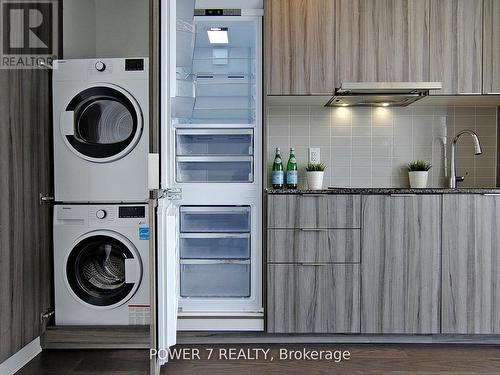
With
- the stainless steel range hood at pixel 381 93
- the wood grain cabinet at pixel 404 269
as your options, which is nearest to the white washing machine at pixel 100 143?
the stainless steel range hood at pixel 381 93

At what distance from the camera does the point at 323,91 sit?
270 centimetres

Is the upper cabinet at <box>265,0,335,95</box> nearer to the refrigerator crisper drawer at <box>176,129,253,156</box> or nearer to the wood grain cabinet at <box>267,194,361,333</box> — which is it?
the refrigerator crisper drawer at <box>176,129,253,156</box>

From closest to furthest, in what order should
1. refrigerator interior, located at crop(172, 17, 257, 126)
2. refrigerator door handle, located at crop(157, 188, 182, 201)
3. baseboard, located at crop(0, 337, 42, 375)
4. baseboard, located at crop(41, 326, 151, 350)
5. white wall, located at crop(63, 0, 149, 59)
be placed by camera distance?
refrigerator door handle, located at crop(157, 188, 182, 201)
baseboard, located at crop(0, 337, 42, 375)
baseboard, located at crop(41, 326, 151, 350)
refrigerator interior, located at crop(172, 17, 257, 126)
white wall, located at crop(63, 0, 149, 59)

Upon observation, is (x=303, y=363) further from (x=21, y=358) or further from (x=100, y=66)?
(x=100, y=66)

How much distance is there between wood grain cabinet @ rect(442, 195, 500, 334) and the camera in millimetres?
2525

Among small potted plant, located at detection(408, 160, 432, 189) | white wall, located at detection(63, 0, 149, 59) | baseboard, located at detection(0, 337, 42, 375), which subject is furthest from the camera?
white wall, located at detection(63, 0, 149, 59)

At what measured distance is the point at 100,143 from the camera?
8.50 feet

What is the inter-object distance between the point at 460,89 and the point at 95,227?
2320 mm

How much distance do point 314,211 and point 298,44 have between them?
101cm

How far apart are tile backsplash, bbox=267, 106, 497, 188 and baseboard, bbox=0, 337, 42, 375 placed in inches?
71.7

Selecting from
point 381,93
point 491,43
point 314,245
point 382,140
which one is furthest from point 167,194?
point 491,43

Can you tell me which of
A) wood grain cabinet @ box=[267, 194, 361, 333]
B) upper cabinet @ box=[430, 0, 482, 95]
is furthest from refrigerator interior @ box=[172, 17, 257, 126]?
upper cabinet @ box=[430, 0, 482, 95]

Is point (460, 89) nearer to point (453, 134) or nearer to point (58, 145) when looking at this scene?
point (453, 134)

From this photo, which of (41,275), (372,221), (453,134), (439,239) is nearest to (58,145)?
(41,275)
